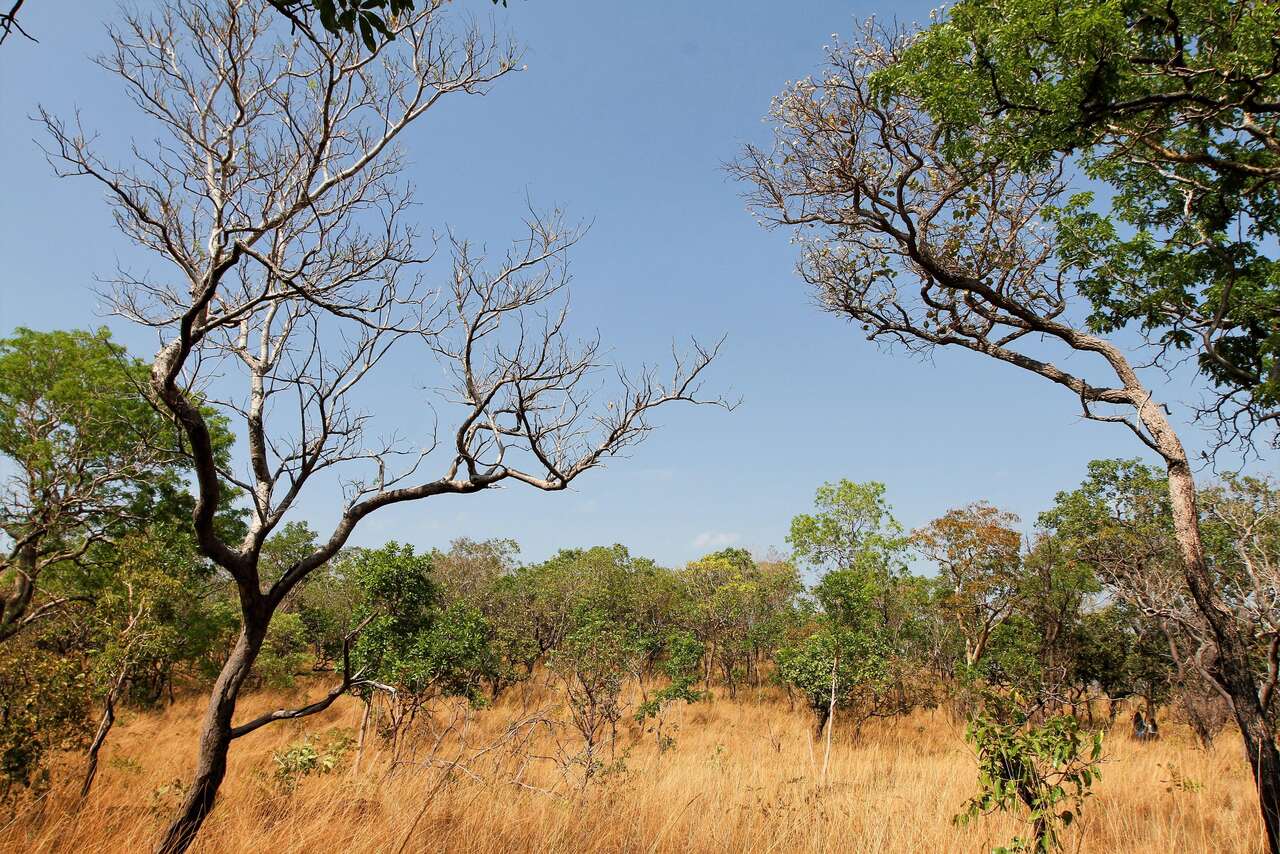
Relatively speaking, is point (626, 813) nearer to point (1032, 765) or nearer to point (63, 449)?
point (1032, 765)

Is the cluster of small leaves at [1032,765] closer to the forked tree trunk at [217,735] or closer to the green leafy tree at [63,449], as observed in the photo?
the forked tree trunk at [217,735]

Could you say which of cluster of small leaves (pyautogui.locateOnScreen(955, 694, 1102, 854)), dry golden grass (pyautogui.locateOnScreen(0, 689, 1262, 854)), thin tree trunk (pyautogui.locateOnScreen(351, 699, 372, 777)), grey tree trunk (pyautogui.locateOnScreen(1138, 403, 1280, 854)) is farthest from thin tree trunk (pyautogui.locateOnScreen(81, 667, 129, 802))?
grey tree trunk (pyautogui.locateOnScreen(1138, 403, 1280, 854))

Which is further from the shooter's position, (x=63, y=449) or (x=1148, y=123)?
(x=63, y=449)

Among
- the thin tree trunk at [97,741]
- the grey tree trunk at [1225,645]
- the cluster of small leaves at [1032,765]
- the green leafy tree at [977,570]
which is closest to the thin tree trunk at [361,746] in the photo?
the thin tree trunk at [97,741]

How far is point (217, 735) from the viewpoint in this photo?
409cm

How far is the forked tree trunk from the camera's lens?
3902mm

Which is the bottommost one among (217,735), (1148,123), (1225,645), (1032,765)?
(217,735)

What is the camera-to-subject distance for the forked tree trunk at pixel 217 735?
3902 mm

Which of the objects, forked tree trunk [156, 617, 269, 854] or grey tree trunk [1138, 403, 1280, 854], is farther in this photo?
grey tree trunk [1138, 403, 1280, 854]

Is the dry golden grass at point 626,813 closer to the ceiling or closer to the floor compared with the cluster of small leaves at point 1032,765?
closer to the floor

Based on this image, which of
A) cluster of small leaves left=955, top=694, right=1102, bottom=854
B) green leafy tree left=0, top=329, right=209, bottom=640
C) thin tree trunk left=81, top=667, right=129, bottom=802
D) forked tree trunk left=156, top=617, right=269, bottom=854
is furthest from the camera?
green leafy tree left=0, top=329, right=209, bottom=640

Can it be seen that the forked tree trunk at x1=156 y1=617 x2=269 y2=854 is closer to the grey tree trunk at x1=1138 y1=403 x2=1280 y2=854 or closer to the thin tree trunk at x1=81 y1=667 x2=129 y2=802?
the thin tree trunk at x1=81 y1=667 x2=129 y2=802

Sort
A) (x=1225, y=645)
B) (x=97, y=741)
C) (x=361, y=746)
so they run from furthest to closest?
1. (x=361, y=746)
2. (x=97, y=741)
3. (x=1225, y=645)

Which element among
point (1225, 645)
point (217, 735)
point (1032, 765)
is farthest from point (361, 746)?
point (1225, 645)
